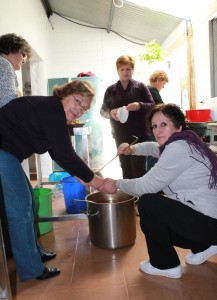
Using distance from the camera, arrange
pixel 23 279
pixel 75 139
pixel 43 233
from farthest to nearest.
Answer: pixel 75 139 < pixel 43 233 < pixel 23 279

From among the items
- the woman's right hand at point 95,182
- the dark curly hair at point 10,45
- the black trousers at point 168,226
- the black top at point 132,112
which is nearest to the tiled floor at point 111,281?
the black trousers at point 168,226

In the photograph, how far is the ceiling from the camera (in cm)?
467

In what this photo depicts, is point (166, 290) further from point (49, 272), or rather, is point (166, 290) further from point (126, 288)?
point (49, 272)

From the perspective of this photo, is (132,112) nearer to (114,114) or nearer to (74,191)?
(114,114)

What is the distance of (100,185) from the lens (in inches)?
64.7

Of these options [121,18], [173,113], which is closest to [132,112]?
[173,113]

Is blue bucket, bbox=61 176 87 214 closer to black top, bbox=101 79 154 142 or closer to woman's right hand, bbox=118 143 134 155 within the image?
black top, bbox=101 79 154 142

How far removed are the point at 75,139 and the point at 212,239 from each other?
3382mm

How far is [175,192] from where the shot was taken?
4.96 feet

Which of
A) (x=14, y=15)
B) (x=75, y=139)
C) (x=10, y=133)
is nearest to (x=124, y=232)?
(x=10, y=133)

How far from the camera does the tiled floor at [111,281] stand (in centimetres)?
142

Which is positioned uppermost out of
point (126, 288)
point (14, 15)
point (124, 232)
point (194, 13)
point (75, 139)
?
point (194, 13)

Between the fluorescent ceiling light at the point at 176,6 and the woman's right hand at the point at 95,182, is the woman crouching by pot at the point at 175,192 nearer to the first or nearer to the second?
the woman's right hand at the point at 95,182

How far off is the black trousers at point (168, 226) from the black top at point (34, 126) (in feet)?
1.61
